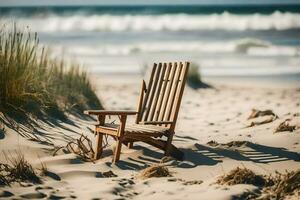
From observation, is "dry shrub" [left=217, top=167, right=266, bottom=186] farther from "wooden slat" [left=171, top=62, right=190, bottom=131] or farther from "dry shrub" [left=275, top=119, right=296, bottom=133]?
"dry shrub" [left=275, top=119, right=296, bottom=133]

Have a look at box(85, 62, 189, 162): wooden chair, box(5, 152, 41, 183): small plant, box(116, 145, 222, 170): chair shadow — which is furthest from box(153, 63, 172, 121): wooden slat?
box(5, 152, 41, 183): small plant

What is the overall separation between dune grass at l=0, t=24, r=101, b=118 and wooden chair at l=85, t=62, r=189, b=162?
3.69 ft

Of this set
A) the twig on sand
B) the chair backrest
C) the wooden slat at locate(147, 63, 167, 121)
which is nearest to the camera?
the chair backrest

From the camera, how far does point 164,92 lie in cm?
546

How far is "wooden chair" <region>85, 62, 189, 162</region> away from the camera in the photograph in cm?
467

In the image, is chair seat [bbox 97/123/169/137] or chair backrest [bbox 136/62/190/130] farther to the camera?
chair backrest [bbox 136/62/190/130]

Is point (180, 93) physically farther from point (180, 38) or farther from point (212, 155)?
point (180, 38)

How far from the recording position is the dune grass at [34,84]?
536 cm

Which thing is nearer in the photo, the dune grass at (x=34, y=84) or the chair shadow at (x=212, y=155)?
the chair shadow at (x=212, y=155)

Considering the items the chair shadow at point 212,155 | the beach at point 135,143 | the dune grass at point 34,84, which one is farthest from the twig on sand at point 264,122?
the dune grass at point 34,84

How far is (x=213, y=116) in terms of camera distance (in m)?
7.97


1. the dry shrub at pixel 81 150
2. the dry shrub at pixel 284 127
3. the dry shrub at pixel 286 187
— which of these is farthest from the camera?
the dry shrub at pixel 284 127

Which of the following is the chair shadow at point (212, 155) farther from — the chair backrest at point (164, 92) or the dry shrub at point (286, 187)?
the dry shrub at point (286, 187)

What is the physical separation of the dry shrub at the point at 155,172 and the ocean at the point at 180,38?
8.17ft
